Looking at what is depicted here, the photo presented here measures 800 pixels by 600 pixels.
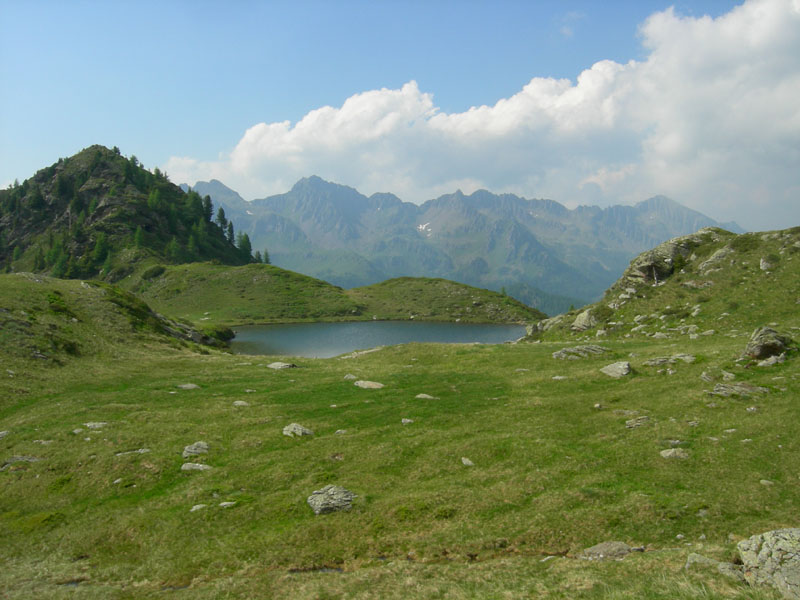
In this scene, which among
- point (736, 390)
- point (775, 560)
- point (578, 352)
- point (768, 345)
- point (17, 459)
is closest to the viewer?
point (775, 560)

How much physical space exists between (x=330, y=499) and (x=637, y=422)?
720 inches

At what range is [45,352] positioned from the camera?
44875 mm

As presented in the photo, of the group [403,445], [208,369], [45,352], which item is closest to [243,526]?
[403,445]

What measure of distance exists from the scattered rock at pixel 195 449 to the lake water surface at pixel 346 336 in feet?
245

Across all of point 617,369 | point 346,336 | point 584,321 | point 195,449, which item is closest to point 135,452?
point 195,449

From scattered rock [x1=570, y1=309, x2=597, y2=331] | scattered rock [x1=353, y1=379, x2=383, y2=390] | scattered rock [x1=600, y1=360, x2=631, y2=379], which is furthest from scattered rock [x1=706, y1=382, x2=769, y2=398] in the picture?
scattered rock [x1=570, y1=309, x2=597, y2=331]

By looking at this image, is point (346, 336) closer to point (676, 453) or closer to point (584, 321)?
point (584, 321)

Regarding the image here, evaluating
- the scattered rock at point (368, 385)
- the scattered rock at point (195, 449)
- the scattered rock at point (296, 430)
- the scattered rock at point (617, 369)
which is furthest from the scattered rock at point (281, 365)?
the scattered rock at point (617, 369)

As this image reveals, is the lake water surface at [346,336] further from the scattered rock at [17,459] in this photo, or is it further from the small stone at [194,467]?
the small stone at [194,467]

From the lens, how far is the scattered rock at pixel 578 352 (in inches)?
1684

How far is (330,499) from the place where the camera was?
1983cm

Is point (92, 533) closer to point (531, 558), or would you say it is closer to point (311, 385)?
point (531, 558)

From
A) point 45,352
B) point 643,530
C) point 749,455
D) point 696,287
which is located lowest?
point 643,530

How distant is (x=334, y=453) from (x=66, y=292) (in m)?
61.6
